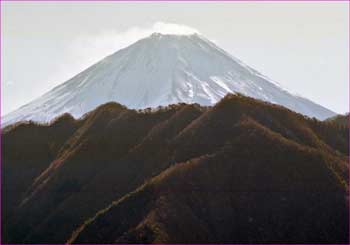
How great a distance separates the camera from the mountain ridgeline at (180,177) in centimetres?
3369

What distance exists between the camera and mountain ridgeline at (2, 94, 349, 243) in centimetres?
3369

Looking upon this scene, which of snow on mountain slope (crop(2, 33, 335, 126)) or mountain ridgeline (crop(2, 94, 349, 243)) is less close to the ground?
mountain ridgeline (crop(2, 94, 349, 243))

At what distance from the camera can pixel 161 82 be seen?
146750 millimetres

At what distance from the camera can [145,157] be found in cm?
4294

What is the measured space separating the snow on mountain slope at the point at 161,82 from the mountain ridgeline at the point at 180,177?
79432mm

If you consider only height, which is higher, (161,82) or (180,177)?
(180,177)

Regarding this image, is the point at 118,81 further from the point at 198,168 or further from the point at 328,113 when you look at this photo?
the point at 198,168

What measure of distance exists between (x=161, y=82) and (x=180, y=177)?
111180 millimetres

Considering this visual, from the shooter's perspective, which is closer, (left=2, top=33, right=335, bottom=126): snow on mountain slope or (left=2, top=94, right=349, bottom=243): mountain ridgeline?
(left=2, top=94, right=349, bottom=243): mountain ridgeline

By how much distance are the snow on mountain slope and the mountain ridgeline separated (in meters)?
79.4

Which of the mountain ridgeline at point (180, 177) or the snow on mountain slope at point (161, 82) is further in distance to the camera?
the snow on mountain slope at point (161, 82)

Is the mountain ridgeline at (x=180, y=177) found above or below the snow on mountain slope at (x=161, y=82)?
above

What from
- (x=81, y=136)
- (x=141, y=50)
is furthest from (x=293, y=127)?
(x=141, y=50)

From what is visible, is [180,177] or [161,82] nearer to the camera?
[180,177]
